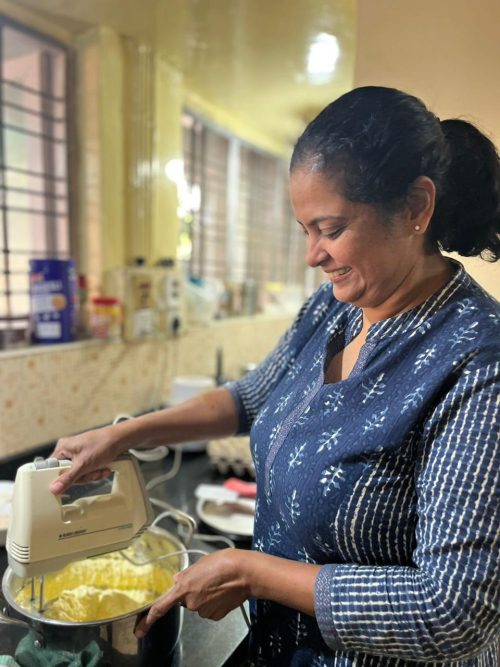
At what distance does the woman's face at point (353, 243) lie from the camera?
593 mm

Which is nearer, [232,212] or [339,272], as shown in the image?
[339,272]

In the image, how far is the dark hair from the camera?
0.57 metres

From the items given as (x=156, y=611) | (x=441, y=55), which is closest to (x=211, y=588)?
(x=156, y=611)

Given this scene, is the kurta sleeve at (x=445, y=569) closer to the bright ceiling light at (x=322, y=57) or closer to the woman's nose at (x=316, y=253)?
the woman's nose at (x=316, y=253)

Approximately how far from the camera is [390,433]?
1.85 feet

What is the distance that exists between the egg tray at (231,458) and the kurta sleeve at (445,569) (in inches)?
31.5

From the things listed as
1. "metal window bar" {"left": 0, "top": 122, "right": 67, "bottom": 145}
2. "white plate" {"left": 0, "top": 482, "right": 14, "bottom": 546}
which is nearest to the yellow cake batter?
"white plate" {"left": 0, "top": 482, "right": 14, "bottom": 546}

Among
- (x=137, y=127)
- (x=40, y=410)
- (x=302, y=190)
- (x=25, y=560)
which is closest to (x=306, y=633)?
(x=25, y=560)

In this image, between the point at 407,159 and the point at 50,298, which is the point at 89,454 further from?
the point at 50,298

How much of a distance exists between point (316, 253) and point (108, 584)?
0.73m

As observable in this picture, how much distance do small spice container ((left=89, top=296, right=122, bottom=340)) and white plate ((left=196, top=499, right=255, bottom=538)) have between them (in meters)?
0.68

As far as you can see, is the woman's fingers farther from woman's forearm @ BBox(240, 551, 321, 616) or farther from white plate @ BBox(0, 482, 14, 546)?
white plate @ BBox(0, 482, 14, 546)

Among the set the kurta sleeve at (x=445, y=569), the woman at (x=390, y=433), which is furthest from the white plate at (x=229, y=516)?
the kurta sleeve at (x=445, y=569)

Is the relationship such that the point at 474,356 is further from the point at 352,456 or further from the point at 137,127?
the point at 137,127
